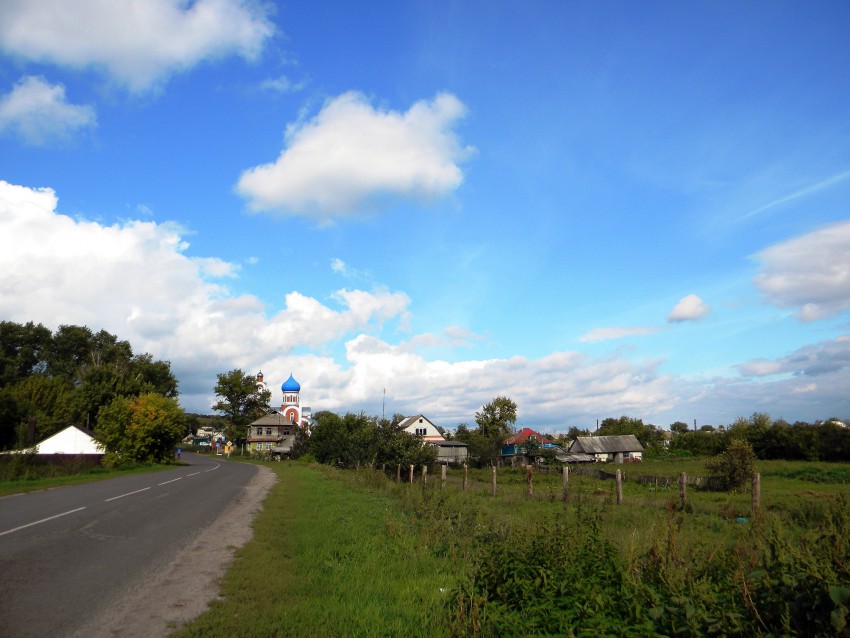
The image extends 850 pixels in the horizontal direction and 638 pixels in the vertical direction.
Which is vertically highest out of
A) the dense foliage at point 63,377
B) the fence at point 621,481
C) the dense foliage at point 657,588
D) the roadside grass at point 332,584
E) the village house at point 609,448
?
the dense foliage at point 63,377

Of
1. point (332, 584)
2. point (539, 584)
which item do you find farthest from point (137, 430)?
point (539, 584)

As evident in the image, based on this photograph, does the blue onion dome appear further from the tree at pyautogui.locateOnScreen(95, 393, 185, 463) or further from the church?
the tree at pyautogui.locateOnScreen(95, 393, 185, 463)

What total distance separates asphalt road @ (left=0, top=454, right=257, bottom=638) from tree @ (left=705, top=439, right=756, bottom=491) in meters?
25.0

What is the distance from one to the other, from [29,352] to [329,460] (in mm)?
66042

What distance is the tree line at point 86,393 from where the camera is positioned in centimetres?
4675

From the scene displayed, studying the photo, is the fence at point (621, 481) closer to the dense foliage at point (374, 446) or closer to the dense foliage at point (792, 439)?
the dense foliage at point (374, 446)

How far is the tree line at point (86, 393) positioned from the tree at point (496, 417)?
54.8m

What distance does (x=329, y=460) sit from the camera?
52719 mm

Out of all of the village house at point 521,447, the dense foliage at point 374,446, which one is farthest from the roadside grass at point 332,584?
the village house at point 521,447

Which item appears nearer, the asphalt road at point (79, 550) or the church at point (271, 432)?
the asphalt road at point (79, 550)

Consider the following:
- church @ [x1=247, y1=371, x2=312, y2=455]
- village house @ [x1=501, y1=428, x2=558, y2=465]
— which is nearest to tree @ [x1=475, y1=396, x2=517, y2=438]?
village house @ [x1=501, y1=428, x2=558, y2=465]

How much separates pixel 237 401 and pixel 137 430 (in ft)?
→ 190

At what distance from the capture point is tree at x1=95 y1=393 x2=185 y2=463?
4600 centimetres

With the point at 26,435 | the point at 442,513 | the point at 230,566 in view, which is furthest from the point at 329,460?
the point at 230,566
